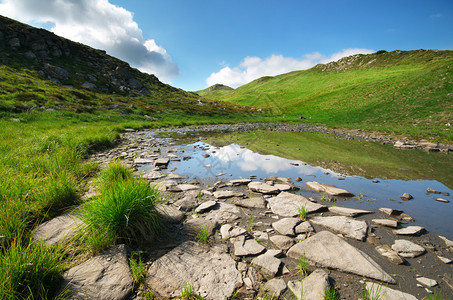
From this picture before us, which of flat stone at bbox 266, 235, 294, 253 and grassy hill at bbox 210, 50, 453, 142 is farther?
grassy hill at bbox 210, 50, 453, 142

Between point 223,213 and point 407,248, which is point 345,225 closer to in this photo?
point 407,248

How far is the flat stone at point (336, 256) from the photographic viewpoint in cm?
267

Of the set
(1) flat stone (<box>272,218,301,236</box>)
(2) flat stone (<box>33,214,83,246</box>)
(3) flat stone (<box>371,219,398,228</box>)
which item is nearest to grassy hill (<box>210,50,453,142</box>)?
(3) flat stone (<box>371,219,398,228</box>)

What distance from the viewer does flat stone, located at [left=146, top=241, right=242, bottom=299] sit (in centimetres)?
234

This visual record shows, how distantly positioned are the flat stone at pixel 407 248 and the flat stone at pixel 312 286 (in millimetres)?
1620

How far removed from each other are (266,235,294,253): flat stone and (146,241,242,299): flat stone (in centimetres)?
92

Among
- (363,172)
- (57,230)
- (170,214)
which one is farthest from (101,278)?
(363,172)

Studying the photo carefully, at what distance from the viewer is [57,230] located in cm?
311

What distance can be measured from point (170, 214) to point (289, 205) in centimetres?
286

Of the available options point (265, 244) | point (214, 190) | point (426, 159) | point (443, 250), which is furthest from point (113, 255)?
point (426, 159)

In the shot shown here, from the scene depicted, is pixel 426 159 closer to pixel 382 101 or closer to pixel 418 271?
pixel 418 271

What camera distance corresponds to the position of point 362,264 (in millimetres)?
2770

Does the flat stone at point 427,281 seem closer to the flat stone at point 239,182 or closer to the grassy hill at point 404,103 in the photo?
the flat stone at point 239,182

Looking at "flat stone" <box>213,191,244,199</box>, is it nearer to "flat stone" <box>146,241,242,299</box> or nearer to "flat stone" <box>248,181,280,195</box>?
"flat stone" <box>248,181,280,195</box>
